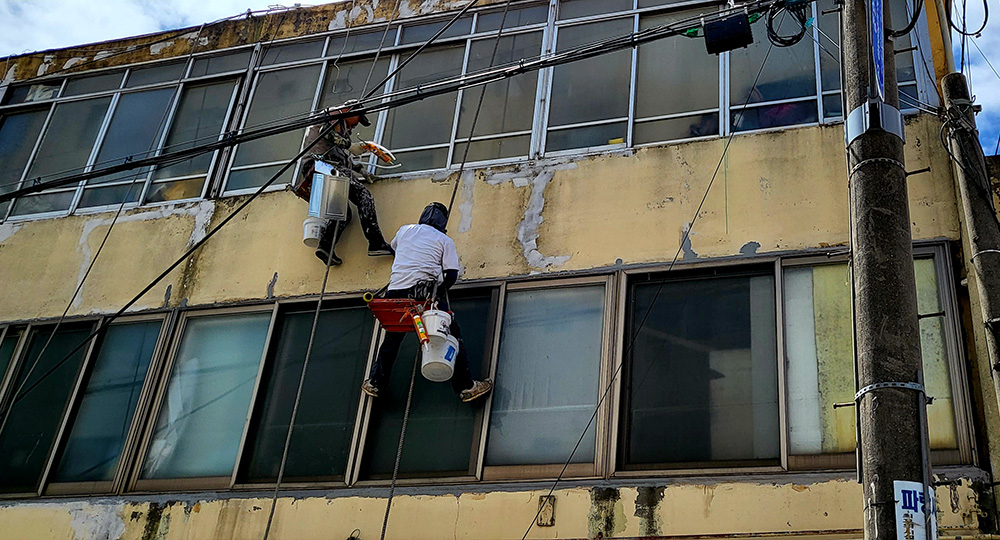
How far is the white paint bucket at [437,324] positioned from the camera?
815 centimetres

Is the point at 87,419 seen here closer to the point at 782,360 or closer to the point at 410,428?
the point at 410,428

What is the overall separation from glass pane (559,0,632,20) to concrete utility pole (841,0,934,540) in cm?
522

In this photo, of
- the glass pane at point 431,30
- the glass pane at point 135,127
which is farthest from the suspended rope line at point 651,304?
the glass pane at point 135,127

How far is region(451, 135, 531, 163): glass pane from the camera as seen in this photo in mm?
10008

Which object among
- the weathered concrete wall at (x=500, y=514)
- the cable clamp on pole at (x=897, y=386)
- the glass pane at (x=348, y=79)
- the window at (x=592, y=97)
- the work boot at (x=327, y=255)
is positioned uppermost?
the glass pane at (x=348, y=79)

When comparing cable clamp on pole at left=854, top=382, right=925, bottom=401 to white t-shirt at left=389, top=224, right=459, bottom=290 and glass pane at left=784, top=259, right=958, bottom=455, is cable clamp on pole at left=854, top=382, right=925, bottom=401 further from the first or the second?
white t-shirt at left=389, top=224, right=459, bottom=290

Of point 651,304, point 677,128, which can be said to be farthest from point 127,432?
point 677,128

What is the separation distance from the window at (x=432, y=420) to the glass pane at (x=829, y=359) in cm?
249

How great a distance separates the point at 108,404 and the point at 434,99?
4.31 metres

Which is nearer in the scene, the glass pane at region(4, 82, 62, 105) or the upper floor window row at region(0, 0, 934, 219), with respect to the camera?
the upper floor window row at region(0, 0, 934, 219)

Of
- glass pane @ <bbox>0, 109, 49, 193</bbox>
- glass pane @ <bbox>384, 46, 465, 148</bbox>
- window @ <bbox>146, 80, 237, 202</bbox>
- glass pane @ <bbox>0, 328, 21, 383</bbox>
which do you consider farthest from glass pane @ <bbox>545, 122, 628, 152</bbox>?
glass pane @ <bbox>0, 109, 49, 193</bbox>

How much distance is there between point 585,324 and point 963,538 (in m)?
3.27

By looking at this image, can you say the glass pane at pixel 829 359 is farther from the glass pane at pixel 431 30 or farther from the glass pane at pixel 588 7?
the glass pane at pixel 431 30

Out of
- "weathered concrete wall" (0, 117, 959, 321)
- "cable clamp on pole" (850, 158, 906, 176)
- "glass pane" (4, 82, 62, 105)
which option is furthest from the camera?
"glass pane" (4, 82, 62, 105)
